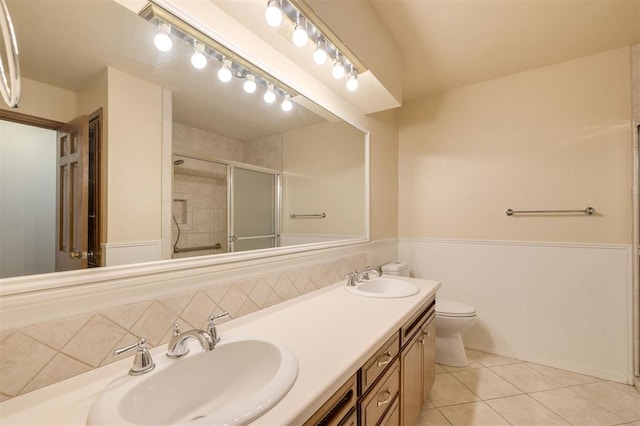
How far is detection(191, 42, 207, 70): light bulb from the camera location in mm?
1062

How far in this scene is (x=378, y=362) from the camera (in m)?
0.98

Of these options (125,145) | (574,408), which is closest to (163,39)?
(125,145)

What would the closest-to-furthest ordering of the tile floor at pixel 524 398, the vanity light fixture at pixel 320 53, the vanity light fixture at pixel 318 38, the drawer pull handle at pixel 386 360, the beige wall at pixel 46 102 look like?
1. the beige wall at pixel 46 102
2. the drawer pull handle at pixel 386 360
3. the vanity light fixture at pixel 318 38
4. the vanity light fixture at pixel 320 53
5. the tile floor at pixel 524 398

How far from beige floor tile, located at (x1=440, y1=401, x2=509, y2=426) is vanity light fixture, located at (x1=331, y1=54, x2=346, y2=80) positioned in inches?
83.8

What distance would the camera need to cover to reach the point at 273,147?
5.17 feet

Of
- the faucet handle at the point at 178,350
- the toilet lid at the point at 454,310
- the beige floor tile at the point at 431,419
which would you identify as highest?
the faucet handle at the point at 178,350

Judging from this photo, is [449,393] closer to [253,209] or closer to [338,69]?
[253,209]

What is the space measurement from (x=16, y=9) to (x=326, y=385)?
1211 mm

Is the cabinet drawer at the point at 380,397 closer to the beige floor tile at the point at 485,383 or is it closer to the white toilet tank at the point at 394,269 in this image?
the beige floor tile at the point at 485,383

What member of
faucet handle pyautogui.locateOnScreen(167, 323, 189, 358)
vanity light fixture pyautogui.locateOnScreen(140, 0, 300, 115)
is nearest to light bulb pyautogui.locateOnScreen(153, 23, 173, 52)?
vanity light fixture pyautogui.locateOnScreen(140, 0, 300, 115)

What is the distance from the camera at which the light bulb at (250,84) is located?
51.7 inches

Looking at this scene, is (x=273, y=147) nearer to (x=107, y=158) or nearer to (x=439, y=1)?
(x=107, y=158)

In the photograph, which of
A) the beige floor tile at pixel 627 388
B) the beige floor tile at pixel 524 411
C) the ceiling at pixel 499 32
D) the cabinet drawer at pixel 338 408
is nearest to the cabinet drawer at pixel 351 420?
the cabinet drawer at pixel 338 408

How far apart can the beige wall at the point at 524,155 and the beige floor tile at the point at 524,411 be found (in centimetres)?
120
